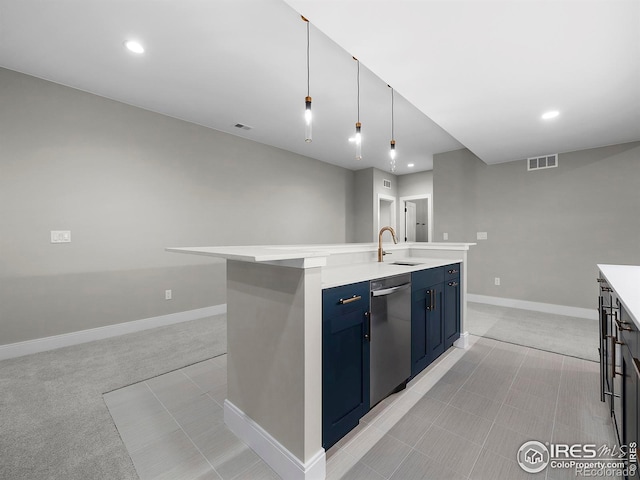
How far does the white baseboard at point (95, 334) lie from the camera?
2762mm

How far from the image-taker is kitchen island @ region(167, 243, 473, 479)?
131 centimetres

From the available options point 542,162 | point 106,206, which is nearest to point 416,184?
point 542,162

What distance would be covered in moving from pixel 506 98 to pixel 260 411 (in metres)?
3.23

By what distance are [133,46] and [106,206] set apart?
178 cm

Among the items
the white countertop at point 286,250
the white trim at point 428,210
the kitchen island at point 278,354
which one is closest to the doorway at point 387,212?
the white trim at point 428,210

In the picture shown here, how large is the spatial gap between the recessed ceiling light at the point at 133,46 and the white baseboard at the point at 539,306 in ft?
19.0

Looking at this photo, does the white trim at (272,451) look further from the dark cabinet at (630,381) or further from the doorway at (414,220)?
the doorway at (414,220)

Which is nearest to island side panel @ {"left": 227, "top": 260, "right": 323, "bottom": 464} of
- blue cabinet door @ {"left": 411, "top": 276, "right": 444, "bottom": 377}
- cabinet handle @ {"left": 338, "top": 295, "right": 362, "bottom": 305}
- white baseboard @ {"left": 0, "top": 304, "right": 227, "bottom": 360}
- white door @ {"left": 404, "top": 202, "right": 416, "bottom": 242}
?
cabinet handle @ {"left": 338, "top": 295, "right": 362, "bottom": 305}

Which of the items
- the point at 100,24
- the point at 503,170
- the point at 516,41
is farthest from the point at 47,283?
the point at 503,170

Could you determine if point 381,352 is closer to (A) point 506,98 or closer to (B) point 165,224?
(A) point 506,98

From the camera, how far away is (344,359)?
5.01ft

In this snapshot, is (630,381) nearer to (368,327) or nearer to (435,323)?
(368,327)

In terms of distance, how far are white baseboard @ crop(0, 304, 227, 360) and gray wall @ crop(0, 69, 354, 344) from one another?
0.22ft

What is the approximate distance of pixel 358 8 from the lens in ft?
5.24
